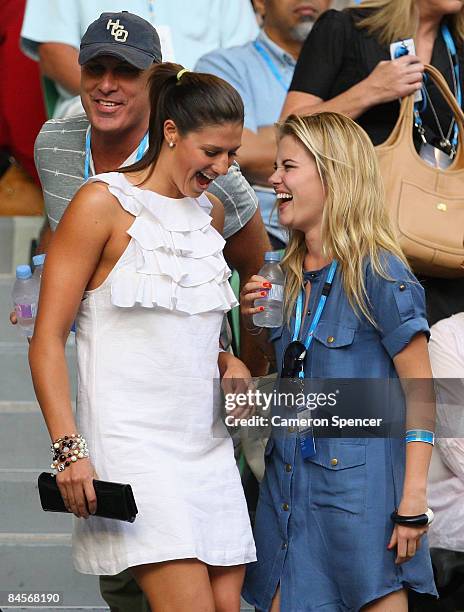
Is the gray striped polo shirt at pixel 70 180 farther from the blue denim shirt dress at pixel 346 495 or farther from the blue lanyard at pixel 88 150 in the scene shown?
the blue denim shirt dress at pixel 346 495

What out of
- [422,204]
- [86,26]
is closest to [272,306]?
[422,204]

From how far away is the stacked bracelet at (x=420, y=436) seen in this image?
3.49 metres

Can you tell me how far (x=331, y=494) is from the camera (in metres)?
3.53

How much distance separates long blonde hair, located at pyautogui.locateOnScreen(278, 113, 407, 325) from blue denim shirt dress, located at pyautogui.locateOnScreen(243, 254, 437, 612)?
0.04 meters

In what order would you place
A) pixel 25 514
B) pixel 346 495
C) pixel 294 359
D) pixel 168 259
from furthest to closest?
pixel 25 514 < pixel 294 359 < pixel 346 495 < pixel 168 259

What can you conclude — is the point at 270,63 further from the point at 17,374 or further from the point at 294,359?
the point at 294,359

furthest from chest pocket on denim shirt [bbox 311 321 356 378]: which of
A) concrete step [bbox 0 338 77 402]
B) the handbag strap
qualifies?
concrete step [bbox 0 338 77 402]

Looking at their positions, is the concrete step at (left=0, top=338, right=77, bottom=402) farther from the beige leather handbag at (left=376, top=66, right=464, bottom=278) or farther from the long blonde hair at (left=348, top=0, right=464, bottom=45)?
the long blonde hair at (left=348, top=0, right=464, bottom=45)

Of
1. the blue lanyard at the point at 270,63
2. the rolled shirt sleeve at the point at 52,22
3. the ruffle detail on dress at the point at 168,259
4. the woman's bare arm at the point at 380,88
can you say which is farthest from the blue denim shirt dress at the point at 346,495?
the rolled shirt sleeve at the point at 52,22

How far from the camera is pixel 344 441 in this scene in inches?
139

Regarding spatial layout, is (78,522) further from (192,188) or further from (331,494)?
(192,188)

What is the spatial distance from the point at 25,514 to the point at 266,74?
2104mm

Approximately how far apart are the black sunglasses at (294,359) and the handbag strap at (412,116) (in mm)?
1117

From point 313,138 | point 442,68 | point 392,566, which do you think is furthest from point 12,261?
point 392,566
